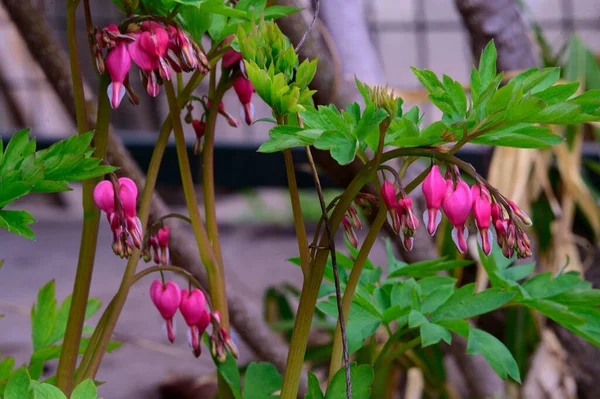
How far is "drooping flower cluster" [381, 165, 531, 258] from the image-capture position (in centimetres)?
40

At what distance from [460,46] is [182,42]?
298 centimetres

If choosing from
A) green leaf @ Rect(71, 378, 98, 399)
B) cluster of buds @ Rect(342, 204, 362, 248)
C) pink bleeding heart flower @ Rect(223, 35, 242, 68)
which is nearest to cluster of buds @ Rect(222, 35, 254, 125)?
pink bleeding heart flower @ Rect(223, 35, 242, 68)

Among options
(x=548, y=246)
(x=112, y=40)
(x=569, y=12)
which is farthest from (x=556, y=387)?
(x=569, y=12)

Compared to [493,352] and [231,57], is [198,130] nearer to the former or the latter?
[231,57]

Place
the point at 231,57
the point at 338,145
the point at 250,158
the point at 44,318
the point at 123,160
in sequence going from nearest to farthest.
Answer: the point at 338,145 < the point at 231,57 < the point at 44,318 < the point at 123,160 < the point at 250,158

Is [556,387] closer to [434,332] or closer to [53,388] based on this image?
[434,332]

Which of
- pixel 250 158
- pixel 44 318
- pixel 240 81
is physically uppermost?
pixel 240 81

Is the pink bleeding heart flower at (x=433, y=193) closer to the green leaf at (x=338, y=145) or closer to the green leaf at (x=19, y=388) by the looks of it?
the green leaf at (x=338, y=145)

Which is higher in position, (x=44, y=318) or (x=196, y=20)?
(x=196, y=20)

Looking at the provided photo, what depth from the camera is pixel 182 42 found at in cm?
43

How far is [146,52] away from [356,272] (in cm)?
20

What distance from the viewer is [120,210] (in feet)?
1.46

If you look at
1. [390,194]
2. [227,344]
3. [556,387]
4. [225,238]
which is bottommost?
[225,238]

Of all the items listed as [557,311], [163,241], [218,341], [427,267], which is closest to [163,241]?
[163,241]
